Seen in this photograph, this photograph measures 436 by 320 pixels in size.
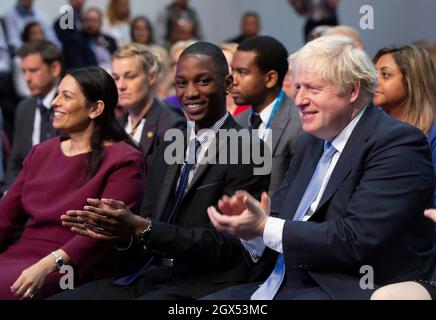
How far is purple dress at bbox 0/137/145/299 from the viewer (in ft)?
11.8

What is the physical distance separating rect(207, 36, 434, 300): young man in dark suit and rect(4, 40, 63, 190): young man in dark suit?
2490mm

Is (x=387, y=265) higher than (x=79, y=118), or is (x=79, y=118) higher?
(x=79, y=118)

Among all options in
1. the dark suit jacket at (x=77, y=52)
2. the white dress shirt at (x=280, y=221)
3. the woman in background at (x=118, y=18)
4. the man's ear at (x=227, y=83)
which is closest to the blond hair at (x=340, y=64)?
the white dress shirt at (x=280, y=221)

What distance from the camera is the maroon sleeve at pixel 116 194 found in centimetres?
357

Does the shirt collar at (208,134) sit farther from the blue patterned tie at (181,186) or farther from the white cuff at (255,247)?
the white cuff at (255,247)

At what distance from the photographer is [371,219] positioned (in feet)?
9.20

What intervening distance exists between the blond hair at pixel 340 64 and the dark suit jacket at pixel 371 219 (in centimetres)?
15

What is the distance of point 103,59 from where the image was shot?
8.50 m

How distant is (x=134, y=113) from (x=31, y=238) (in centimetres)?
164

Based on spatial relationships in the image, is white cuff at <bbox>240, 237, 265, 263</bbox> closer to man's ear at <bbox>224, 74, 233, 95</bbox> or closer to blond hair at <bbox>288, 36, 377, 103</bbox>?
blond hair at <bbox>288, 36, 377, 103</bbox>

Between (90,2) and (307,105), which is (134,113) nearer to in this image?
(307,105)

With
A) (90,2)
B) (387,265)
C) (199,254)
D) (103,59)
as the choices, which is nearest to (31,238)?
(199,254)
